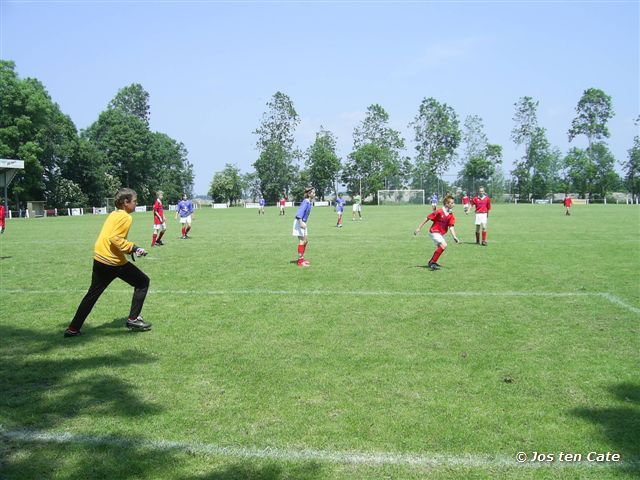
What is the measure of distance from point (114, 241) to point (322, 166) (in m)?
94.9

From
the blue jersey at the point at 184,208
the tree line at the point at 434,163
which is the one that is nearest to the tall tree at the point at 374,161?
the tree line at the point at 434,163

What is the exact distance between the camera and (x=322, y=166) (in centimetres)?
10075

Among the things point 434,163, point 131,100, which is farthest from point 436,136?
point 131,100

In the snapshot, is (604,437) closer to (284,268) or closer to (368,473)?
(368,473)

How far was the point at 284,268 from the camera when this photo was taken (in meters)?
13.5

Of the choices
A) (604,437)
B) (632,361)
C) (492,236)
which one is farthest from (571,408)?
(492,236)

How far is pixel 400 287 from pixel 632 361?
5115 mm

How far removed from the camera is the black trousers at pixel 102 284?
7.17 metres

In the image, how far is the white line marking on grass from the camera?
3.75 meters

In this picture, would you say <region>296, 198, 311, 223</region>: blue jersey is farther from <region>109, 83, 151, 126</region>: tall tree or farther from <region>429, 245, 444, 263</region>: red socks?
<region>109, 83, 151, 126</region>: tall tree

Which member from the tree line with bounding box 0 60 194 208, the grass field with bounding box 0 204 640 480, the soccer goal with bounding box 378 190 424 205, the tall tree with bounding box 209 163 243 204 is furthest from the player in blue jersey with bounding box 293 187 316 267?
the tall tree with bounding box 209 163 243 204

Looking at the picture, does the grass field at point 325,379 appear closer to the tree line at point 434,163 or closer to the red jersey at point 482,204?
the red jersey at point 482,204

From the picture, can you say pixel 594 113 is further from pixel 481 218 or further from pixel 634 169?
pixel 481 218

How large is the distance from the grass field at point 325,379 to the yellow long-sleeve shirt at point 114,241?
1125 mm
